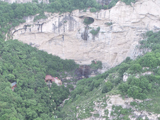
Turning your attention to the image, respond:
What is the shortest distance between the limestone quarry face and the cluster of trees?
167cm

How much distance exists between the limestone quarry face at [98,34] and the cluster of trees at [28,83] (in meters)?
1.67

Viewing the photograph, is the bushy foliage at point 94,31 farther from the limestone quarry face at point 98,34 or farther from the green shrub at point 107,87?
the green shrub at point 107,87

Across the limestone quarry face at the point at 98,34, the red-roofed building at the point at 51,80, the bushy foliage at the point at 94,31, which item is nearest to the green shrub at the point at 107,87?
the red-roofed building at the point at 51,80

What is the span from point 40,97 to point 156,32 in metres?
14.8

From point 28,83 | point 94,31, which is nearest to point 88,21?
point 94,31

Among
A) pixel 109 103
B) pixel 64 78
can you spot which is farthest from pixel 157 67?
pixel 64 78

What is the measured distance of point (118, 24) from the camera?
35312 millimetres

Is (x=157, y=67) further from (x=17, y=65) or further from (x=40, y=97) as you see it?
(x=17, y=65)

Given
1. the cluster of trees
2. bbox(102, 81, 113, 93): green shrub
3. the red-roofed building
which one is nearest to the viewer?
the cluster of trees

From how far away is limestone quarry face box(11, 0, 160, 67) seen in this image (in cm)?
3422

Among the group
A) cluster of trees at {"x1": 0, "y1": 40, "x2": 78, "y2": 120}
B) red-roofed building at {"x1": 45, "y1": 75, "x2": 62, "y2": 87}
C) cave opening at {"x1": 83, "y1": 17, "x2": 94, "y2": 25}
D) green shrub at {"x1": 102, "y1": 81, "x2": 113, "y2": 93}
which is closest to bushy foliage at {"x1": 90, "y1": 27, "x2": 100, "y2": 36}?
cave opening at {"x1": 83, "y1": 17, "x2": 94, "y2": 25}

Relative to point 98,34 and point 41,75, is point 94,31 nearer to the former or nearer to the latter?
point 98,34

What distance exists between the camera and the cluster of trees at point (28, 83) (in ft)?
81.3

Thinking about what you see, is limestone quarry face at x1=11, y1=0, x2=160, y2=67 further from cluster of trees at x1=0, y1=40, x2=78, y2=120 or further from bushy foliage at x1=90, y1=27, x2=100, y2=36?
cluster of trees at x1=0, y1=40, x2=78, y2=120
